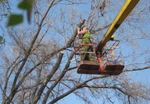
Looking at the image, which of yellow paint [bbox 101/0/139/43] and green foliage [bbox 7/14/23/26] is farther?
yellow paint [bbox 101/0/139/43]

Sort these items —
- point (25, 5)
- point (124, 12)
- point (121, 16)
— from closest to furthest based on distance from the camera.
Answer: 1. point (25, 5)
2. point (124, 12)
3. point (121, 16)

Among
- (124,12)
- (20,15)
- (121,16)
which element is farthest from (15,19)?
(121,16)

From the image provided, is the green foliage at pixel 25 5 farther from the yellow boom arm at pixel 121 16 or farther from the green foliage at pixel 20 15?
the yellow boom arm at pixel 121 16

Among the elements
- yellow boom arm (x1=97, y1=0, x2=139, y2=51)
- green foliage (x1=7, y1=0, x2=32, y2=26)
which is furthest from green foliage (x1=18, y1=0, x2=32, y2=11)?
yellow boom arm (x1=97, y1=0, x2=139, y2=51)

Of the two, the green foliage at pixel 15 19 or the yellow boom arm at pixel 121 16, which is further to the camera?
the yellow boom arm at pixel 121 16

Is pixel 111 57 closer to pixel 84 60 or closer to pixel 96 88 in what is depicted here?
pixel 84 60

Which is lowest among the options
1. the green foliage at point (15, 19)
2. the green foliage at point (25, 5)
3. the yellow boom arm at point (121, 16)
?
the yellow boom arm at point (121, 16)

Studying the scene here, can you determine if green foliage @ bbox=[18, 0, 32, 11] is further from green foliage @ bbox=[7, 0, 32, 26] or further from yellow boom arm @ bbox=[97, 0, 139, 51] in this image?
yellow boom arm @ bbox=[97, 0, 139, 51]

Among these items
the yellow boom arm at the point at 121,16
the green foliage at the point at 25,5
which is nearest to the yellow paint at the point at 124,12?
the yellow boom arm at the point at 121,16

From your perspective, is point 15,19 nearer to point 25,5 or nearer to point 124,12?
point 25,5

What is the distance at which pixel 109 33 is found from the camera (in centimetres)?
1046

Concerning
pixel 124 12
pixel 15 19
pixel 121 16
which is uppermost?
pixel 15 19

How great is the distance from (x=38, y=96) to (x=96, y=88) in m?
3.44

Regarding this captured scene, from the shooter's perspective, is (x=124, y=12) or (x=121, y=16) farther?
(x=121, y=16)
